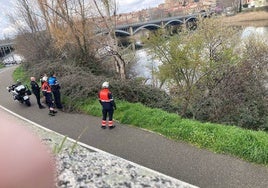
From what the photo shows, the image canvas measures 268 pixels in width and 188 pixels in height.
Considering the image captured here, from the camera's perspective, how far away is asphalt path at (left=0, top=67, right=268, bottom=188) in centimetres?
623

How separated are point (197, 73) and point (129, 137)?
36.0 feet

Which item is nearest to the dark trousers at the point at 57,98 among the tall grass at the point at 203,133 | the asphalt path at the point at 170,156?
the asphalt path at the point at 170,156

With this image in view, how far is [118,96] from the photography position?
12570 millimetres

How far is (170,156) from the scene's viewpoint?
24.3ft

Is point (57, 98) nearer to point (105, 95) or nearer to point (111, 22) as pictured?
point (105, 95)

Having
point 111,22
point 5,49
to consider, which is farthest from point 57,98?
point 5,49

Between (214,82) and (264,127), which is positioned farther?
(214,82)

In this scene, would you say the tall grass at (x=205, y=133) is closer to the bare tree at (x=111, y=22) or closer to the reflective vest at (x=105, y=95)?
the reflective vest at (x=105, y=95)

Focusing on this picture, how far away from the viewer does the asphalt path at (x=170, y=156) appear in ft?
20.4

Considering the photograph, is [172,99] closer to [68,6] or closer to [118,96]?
[118,96]

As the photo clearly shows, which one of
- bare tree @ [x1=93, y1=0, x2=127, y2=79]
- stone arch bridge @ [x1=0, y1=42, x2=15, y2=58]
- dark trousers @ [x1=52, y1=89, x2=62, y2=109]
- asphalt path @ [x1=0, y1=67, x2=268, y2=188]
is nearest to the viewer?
asphalt path @ [x1=0, y1=67, x2=268, y2=188]

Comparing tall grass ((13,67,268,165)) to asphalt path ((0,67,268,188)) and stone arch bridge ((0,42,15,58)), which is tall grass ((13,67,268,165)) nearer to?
asphalt path ((0,67,268,188))

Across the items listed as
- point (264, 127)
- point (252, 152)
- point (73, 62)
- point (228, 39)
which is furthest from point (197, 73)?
point (252, 152)

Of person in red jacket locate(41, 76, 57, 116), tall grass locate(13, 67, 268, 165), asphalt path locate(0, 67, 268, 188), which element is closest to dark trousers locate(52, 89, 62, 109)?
person in red jacket locate(41, 76, 57, 116)
